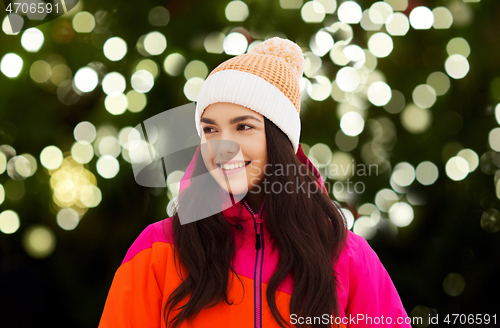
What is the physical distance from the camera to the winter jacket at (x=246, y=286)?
3.10 ft

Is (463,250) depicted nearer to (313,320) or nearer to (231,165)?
(313,320)

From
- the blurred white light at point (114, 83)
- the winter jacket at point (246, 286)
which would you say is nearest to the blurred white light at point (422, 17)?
the winter jacket at point (246, 286)

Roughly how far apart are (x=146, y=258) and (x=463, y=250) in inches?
52.5

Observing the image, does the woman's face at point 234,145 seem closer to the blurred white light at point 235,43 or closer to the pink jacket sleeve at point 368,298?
the pink jacket sleeve at point 368,298

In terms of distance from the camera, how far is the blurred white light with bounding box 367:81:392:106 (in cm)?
158

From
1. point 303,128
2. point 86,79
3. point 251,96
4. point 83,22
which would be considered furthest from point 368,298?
point 83,22

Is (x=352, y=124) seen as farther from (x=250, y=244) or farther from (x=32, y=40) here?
(x=32, y=40)

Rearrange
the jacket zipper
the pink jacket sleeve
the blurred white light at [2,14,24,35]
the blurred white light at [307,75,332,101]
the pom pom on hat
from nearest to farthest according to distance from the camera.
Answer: the jacket zipper, the pink jacket sleeve, the pom pom on hat, the blurred white light at [2,14,24,35], the blurred white light at [307,75,332,101]

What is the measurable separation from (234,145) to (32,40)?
1059 mm

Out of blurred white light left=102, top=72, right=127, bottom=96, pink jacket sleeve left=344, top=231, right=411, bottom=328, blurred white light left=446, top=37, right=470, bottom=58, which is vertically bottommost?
pink jacket sleeve left=344, top=231, right=411, bottom=328

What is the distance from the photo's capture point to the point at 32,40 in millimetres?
1495

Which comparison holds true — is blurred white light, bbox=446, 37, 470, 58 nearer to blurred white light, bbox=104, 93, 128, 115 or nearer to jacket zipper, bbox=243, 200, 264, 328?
jacket zipper, bbox=243, 200, 264, 328

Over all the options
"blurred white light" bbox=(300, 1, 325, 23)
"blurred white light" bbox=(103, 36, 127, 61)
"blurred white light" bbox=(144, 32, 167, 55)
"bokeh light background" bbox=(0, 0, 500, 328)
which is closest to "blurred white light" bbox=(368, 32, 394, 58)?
"bokeh light background" bbox=(0, 0, 500, 328)

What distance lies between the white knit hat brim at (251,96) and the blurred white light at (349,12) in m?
0.67
